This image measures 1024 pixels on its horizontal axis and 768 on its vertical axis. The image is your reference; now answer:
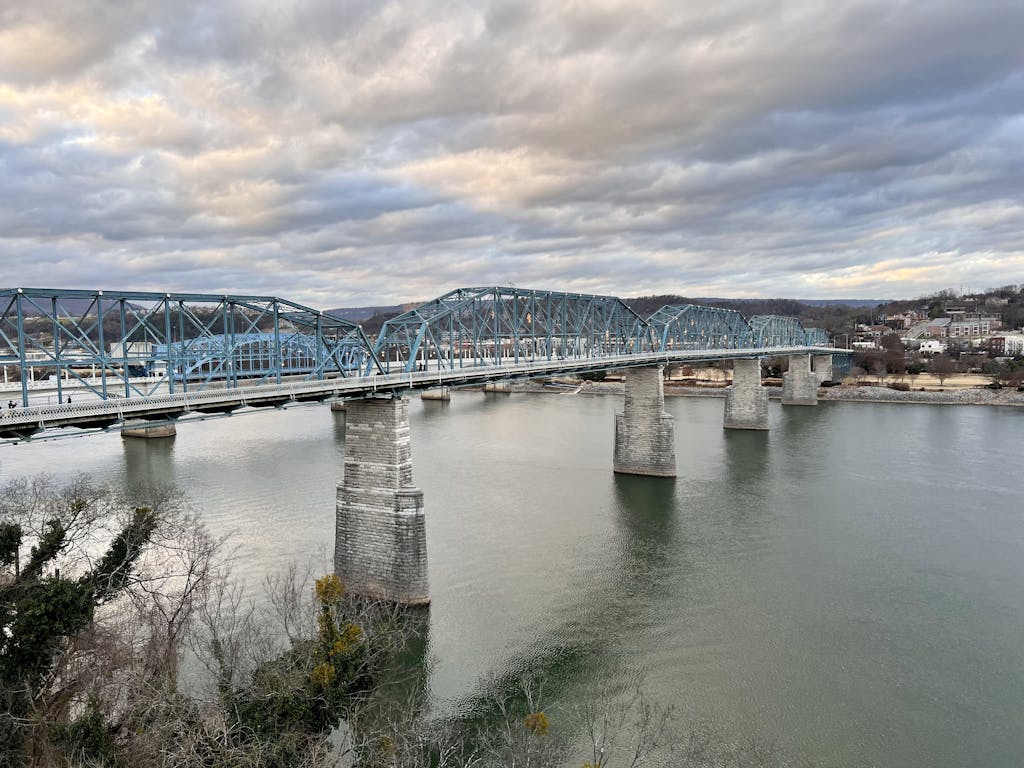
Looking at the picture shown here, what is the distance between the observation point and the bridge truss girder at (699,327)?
144 feet

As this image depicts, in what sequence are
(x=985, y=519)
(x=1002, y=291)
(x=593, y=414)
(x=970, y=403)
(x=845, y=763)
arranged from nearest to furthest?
(x=845, y=763)
(x=985, y=519)
(x=593, y=414)
(x=970, y=403)
(x=1002, y=291)

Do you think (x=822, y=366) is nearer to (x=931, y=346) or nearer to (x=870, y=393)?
(x=870, y=393)

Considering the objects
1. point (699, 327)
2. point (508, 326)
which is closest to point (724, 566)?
point (508, 326)

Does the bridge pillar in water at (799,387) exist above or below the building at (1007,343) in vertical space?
below

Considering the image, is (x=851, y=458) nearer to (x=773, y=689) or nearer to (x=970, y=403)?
(x=773, y=689)

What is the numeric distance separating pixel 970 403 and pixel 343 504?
2160 inches

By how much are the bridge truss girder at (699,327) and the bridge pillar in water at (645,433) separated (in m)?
10.3

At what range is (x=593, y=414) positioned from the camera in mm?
49938

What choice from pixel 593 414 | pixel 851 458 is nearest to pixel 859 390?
pixel 593 414

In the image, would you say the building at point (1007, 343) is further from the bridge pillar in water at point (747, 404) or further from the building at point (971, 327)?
the bridge pillar in water at point (747, 404)

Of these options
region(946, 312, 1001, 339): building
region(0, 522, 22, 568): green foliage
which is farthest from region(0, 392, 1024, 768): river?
region(946, 312, 1001, 339): building

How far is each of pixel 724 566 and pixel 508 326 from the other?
1836 cm

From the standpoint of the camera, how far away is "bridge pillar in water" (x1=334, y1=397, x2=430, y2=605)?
1510 cm

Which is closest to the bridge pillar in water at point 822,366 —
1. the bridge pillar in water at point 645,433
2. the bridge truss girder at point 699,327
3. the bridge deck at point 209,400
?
the bridge truss girder at point 699,327
